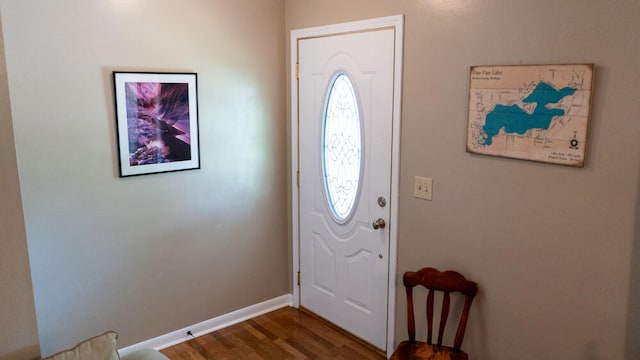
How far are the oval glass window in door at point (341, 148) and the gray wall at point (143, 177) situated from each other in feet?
1.58

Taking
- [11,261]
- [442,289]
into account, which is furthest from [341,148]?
[11,261]

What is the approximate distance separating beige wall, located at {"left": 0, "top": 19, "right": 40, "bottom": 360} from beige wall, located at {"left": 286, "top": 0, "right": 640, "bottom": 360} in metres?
1.88

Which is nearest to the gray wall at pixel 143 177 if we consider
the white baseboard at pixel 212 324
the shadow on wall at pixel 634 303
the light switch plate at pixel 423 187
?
the white baseboard at pixel 212 324

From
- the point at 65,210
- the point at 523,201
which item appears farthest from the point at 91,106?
the point at 523,201

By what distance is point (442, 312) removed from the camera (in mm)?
2541

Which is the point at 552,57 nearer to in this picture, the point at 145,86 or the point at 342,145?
the point at 342,145

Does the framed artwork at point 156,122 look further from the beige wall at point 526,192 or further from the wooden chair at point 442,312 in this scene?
the wooden chair at point 442,312

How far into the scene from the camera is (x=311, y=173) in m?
3.46

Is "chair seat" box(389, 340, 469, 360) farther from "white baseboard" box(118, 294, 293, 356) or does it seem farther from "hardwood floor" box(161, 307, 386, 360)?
"white baseboard" box(118, 294, 293, 356)

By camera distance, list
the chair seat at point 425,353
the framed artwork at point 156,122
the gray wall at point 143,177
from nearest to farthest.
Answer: the chair seat at point 425,353 < the gray wall at point 143,177 < the framed artwork at point 156,122

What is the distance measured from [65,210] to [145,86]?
84 cm

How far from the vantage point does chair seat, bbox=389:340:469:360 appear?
243cm

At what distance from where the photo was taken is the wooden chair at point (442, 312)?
245 cm

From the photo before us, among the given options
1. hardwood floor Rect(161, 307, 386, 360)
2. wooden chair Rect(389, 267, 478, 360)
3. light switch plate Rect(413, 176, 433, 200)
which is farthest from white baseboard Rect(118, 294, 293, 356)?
light switch plate Rect(413, 176, 433, 200)
